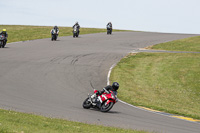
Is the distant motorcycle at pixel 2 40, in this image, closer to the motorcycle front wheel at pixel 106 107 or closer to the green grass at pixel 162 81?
the green grass at pixel 162 81

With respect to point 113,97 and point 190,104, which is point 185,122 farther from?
point 190,104

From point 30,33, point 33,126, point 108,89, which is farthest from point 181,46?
point 33,126

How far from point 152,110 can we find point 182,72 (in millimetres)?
11192

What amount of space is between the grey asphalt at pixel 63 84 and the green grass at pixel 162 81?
158 centimetres

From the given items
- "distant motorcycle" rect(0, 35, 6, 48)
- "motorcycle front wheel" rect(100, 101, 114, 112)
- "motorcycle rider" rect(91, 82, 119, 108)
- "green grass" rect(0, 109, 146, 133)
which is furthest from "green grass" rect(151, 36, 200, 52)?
"green grass" rect(0, 109, 146, 133)

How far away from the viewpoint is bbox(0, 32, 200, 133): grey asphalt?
42.3 ft

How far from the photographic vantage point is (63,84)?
68.4ft

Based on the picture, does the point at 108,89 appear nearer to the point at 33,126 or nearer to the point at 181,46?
the point at 33,126

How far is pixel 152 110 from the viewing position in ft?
54.6

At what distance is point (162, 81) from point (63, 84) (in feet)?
25.1

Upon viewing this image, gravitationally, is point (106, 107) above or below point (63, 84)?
above

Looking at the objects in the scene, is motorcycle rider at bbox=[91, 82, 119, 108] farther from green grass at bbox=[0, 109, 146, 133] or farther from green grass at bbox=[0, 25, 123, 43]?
green grass at bbox=[0, 25, 123, 43]

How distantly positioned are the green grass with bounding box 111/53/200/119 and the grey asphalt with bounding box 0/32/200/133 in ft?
5.20

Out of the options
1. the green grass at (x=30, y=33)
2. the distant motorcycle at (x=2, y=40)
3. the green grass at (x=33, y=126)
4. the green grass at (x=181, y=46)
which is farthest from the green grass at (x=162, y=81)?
the green grass at (x=30, y=33)
